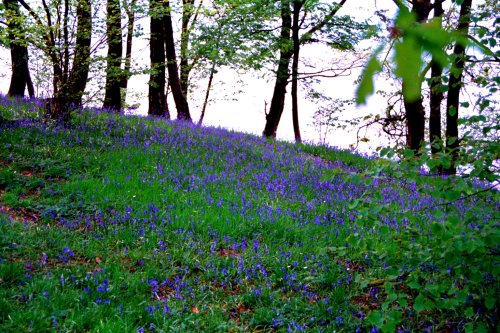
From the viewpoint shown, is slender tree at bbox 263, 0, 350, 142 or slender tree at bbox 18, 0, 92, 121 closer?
slender tree at bbox 18, 0, 92, 121

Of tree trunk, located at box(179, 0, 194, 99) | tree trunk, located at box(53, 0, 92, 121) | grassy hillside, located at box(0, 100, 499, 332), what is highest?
tree trunk, located at box(179, 0, 194, 99)

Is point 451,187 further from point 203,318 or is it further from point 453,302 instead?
point 203,318

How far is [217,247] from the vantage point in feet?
19.6

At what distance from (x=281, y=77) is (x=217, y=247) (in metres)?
12.3

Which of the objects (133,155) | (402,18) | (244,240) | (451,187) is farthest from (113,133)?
(402,18)

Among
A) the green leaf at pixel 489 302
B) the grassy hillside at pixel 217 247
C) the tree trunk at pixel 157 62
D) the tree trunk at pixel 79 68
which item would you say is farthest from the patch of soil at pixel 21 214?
the tree trunk at pixel 157 62

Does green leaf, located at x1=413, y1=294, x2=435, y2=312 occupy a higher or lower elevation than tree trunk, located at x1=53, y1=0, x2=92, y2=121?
lower

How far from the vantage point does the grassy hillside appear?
3.82 meters

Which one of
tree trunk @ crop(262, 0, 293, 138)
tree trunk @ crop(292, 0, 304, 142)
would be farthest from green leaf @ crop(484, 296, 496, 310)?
tree trunk @ crop(262, 0, 293, 138)

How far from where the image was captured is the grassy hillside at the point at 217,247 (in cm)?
382

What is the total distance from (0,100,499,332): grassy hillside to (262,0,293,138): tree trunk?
7.84 meters

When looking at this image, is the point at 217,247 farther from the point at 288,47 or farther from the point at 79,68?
the point at 288,47

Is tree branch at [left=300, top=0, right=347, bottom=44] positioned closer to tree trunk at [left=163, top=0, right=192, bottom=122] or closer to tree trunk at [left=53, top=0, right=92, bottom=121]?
tree trunk at [left=163, top=0, right=192, bottom=122]

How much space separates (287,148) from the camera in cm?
1334
